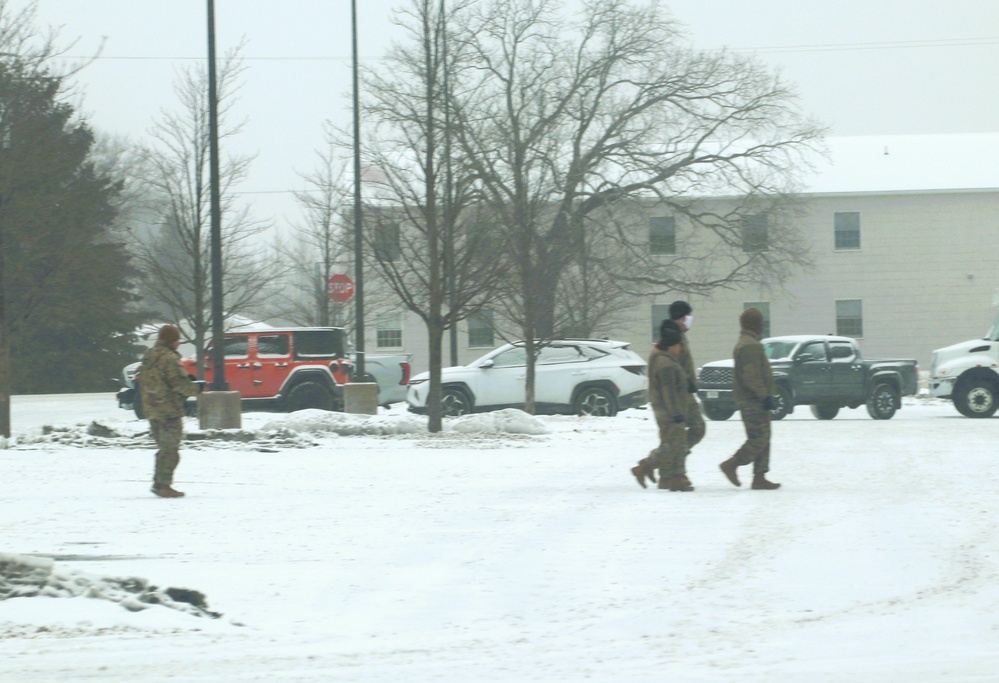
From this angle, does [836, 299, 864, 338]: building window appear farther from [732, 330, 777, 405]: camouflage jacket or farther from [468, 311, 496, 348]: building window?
[732, 330, 777, 405]: camouflage jacket

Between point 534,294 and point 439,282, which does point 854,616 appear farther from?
point 534,294

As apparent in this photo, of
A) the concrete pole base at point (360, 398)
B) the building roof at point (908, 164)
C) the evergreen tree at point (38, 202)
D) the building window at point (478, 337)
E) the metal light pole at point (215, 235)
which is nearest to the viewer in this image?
the evergreen tree at point (38, 202)

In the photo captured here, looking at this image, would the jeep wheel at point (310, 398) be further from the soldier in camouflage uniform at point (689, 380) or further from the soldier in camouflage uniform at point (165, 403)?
the soldier in camouflage uniform at point (689, 380)

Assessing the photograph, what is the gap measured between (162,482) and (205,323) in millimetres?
20292

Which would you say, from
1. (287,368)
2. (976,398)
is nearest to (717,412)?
(976,398)

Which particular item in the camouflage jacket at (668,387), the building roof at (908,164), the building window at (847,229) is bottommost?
the camouflage jacket at (668,387)

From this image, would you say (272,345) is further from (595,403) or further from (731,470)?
(731,470)

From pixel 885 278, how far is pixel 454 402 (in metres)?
29.6

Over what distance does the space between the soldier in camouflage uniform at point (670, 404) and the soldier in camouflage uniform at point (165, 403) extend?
165 inches

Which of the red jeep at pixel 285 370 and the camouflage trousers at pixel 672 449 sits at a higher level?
the red jeep at pixel 285 370

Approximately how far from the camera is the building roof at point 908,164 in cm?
5291

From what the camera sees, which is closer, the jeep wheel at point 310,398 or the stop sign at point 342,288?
the jeep wheel at point 310,398

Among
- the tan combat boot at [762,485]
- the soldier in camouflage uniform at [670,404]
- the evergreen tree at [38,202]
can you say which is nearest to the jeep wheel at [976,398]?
the tan combat boot at [762,485]

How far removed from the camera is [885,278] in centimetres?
5266
